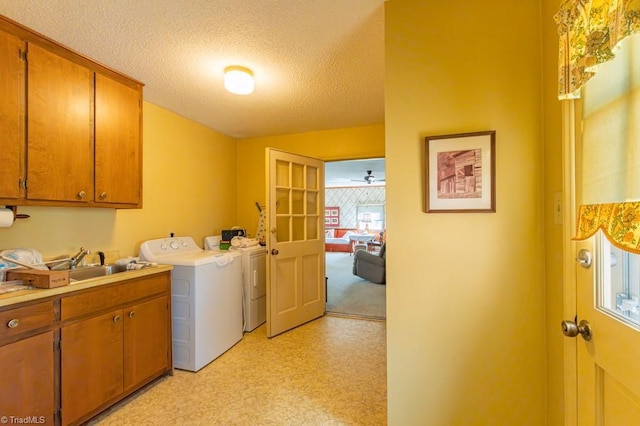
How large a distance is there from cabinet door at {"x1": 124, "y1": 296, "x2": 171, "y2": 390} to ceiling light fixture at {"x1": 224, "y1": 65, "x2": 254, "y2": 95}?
1.73 m

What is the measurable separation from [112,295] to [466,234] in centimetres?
216

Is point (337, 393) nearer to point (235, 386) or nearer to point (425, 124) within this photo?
point (235, 386)

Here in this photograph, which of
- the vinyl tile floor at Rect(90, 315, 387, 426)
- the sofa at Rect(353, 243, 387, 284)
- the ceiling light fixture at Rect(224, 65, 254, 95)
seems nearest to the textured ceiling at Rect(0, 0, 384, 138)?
the ceiling light fixture at Rect(224, 65, 254, 95)

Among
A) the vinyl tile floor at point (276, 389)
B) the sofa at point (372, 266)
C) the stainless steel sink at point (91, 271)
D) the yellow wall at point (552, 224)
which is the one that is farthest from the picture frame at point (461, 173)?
the sofa at point (372, 266)

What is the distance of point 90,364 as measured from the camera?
1.72 metres

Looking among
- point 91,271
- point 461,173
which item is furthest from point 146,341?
point 461,173

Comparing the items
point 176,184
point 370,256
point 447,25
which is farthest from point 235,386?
point 370,256

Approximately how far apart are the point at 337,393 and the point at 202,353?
118 centimetres

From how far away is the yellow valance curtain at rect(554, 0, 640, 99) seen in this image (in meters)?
0.72

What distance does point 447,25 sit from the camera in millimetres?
1472

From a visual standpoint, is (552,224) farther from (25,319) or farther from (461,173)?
(25,319)

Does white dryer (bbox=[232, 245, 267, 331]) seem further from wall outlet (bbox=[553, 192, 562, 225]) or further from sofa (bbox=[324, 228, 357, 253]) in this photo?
sofa (bbox=[324, 228, 357, 253])

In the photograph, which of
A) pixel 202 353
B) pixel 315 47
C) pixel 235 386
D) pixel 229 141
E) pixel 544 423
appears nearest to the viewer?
pixel 544 423

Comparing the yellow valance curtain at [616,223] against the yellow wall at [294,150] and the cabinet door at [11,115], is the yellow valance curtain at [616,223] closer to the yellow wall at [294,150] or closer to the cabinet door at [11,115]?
the cabinet door at [11,115]
